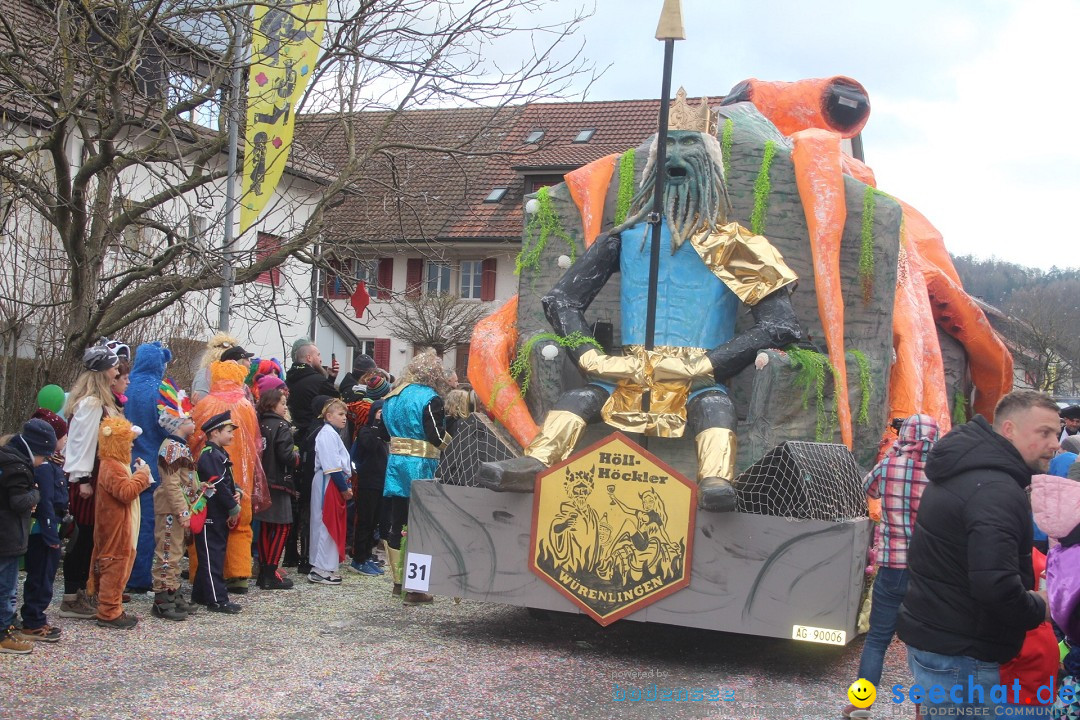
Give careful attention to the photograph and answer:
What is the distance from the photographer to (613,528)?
21.1 feet

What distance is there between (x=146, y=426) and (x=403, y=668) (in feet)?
8.60

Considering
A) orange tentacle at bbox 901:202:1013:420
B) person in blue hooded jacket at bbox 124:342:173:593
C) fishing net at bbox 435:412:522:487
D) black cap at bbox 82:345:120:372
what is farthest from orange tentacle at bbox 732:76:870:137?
black cap at bbox 82:345:120:372

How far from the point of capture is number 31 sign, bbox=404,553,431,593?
273 inches

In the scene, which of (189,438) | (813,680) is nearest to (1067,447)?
(813,680)

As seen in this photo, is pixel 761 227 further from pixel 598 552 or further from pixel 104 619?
pixel 104 619

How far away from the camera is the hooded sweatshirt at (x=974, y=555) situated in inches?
135

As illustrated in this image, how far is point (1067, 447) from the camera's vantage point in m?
10.6

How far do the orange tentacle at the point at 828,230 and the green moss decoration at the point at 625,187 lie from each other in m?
1.07

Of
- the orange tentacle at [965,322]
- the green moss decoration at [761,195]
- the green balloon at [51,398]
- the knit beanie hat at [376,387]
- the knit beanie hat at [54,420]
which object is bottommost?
the knit beanie hat at [54,420]

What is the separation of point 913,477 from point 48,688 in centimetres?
419

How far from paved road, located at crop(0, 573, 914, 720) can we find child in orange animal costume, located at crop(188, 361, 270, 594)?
30cm

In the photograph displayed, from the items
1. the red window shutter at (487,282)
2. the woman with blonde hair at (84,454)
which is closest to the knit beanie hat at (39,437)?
the woman with blonde hair at (84,454)

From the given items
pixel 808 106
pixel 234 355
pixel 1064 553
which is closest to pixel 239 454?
pixel 234 355

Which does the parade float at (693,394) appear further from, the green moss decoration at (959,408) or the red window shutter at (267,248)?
the red window shutter at (267,248)
